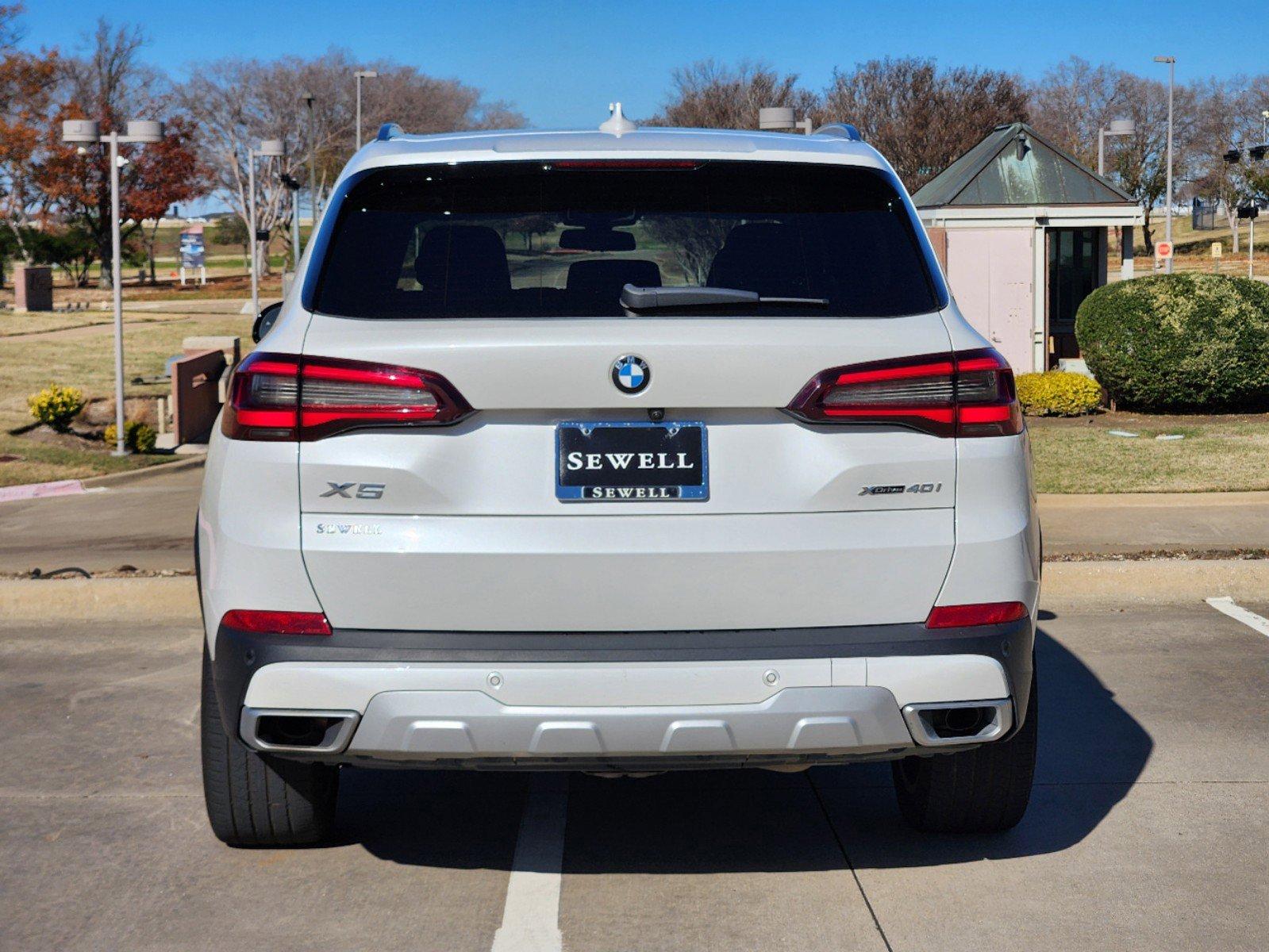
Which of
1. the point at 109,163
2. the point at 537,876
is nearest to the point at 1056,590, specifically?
the point at 537,876

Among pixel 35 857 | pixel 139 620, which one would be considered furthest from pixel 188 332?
pixel 35 857

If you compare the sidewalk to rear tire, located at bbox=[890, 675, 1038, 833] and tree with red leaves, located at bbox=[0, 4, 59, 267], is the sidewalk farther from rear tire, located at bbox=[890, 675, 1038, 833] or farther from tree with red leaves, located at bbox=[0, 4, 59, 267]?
tree with red leaves, located at bbox=[0, 4, 59, 267]

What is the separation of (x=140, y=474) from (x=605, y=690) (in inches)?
636

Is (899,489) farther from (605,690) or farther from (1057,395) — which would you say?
(1057,395)

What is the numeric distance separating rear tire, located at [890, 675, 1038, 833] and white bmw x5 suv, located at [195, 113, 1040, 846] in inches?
22.8

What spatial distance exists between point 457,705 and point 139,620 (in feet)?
15.6

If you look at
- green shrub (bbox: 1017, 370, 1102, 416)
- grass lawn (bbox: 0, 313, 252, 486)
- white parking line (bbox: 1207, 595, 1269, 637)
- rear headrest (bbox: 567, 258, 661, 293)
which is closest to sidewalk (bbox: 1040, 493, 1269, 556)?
white parking line (bbox: 1207, 595, 1269, 637)

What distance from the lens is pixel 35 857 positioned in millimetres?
4512

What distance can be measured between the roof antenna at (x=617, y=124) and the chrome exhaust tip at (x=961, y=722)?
173cm

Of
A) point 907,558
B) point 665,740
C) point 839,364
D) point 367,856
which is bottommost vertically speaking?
point 367,856

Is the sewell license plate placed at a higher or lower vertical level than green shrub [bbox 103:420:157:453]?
higher

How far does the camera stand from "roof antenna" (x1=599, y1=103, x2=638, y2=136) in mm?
4320

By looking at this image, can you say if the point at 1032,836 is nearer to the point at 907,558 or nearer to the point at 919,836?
the point at 919,836

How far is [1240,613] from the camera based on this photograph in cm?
788
